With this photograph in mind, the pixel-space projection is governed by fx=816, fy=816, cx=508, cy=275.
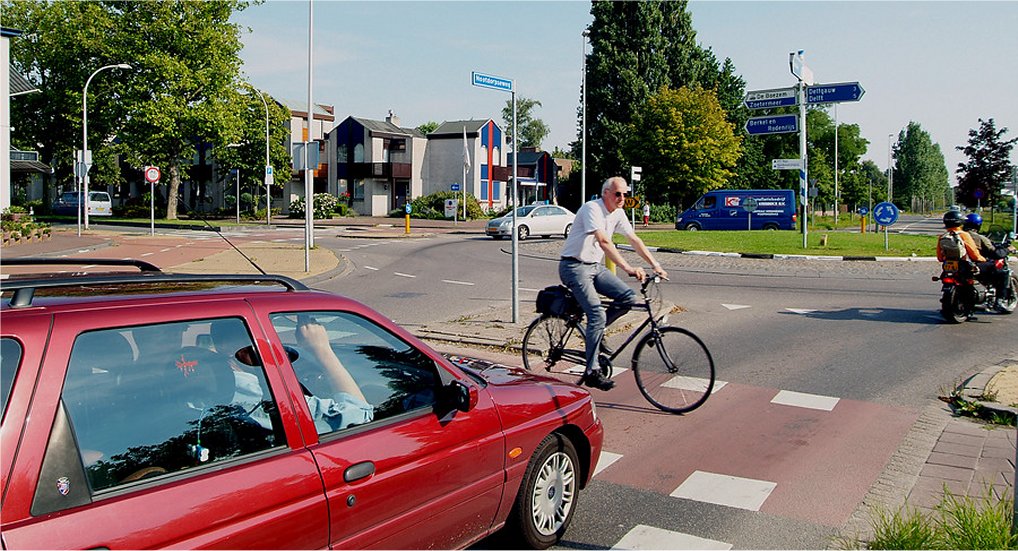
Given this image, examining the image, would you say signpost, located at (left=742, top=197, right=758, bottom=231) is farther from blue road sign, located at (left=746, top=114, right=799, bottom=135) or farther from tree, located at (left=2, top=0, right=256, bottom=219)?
tree, located at (left=2, top=0, right=256, bottom=219)

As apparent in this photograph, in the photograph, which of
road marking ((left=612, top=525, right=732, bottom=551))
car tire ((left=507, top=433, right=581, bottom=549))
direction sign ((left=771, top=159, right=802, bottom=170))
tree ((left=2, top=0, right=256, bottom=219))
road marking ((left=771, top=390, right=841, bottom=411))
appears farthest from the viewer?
tree ((left=2, top=0, right=256, bottom=219))

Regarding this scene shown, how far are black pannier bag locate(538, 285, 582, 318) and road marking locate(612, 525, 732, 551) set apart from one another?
313 cm

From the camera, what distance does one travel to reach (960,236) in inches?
456

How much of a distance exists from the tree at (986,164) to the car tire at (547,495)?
52.1m

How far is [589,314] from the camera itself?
711 cm

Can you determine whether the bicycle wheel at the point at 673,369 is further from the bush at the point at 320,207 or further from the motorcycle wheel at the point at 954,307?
the bush at the point at 320,207

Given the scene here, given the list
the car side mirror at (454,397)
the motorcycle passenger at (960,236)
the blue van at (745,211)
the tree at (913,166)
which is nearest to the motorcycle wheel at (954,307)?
the motorcycle passenger at (960,236)

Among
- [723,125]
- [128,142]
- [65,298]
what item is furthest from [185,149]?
[65,298]

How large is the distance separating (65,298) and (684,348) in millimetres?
5350

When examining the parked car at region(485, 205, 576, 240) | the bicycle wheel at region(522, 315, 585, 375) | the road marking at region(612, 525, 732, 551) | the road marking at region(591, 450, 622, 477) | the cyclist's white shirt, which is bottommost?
the road marking at region(612, 525, 732, 551)

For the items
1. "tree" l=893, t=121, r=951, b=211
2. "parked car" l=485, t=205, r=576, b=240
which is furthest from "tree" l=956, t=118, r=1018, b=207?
"tree" l=893, t=121, r=951, b=211

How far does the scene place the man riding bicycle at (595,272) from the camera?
7066mm

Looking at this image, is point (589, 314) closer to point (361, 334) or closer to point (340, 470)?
point (361, 334)

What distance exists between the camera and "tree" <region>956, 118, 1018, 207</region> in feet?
162
